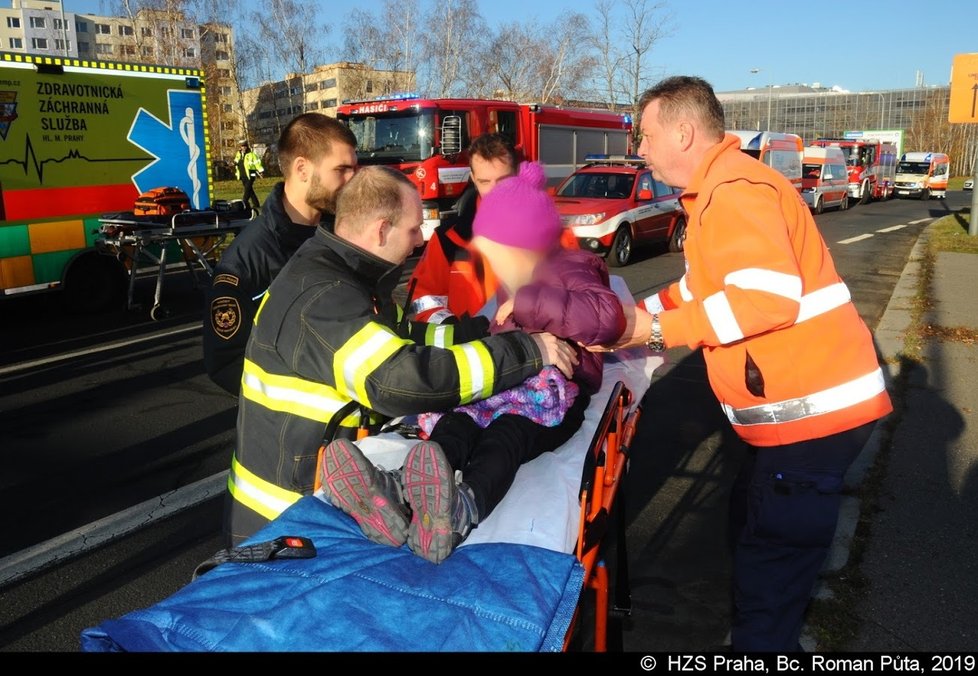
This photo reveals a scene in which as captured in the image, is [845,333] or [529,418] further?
[529,418]

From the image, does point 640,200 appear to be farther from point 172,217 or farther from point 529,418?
point 529,418

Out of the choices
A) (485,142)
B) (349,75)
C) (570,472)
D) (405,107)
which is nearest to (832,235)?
(405,107)

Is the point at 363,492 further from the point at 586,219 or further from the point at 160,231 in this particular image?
the point at 586,219

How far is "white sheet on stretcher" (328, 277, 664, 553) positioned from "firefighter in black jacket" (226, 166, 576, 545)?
0.17 m

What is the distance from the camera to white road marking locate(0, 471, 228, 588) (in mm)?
3824

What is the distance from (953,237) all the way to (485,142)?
17.3m

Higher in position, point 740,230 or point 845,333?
point 740,230

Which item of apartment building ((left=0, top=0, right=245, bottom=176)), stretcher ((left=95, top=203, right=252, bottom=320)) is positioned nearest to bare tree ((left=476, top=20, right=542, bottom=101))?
apartment building ((left=0, top=0, right=245, bottom=176))

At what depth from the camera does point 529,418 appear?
2727 millimetres

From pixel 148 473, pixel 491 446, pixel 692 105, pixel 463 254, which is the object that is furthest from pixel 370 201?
pixel 148 473

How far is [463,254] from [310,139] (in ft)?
3.39

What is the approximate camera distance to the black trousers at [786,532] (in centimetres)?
242

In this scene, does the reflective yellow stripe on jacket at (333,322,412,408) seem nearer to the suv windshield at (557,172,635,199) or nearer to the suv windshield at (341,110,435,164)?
the suv windshield at (557,172,635,199)

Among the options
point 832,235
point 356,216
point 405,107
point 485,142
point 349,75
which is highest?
point 349,75
